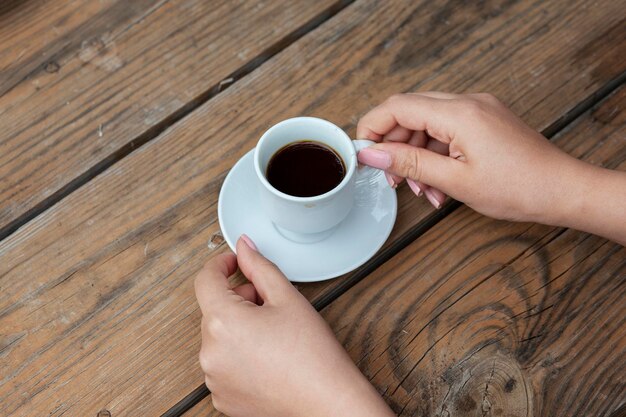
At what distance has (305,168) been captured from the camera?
970mm

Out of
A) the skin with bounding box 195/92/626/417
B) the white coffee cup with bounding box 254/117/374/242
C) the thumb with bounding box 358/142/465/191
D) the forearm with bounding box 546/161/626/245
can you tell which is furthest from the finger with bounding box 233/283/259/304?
the forearm with bounding box 546/161/626/245

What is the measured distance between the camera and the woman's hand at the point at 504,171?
0.92m

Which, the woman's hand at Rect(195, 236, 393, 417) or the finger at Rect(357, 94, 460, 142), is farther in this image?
the finger at Rect(357, 94, 460, 142)

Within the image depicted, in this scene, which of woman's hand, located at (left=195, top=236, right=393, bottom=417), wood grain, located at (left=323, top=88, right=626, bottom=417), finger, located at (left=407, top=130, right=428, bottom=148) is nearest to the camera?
woman's hand, located at (left=195, top=236, right=393, bottom=417)

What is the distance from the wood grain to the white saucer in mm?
57

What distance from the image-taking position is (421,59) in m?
1.14

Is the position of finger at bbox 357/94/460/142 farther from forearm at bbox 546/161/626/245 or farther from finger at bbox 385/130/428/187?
forearm at bbox 546/161/626/245

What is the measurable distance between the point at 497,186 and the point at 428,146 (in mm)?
171

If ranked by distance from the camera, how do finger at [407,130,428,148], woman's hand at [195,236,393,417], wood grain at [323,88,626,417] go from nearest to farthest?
woman's hand at [195,236,393,417]
wood grain at [323,88,626,417]
finger at [407,130,428,148]

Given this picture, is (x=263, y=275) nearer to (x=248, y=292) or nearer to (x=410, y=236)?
(x=248, y=292)

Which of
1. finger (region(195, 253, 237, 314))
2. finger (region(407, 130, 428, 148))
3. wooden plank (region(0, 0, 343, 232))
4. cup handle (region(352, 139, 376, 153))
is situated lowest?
finger (region(407, 130, 428, 148))

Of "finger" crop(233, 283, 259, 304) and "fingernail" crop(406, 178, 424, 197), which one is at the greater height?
"finger" crop(233, 283, 259, 304)

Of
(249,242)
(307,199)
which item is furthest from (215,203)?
(307,199)

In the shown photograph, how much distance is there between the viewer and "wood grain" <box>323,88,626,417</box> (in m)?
0.92
